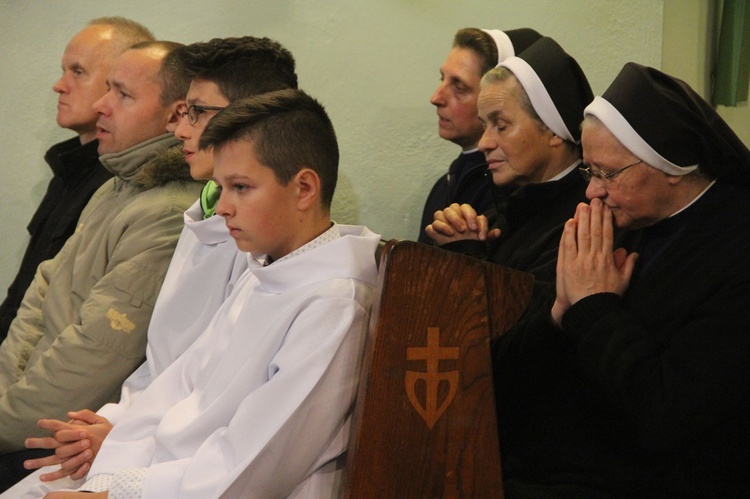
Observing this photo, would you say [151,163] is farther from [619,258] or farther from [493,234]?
[619,258]

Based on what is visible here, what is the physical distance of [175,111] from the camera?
387 centimetres

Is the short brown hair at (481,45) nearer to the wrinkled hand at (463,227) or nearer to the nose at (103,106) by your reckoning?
the wrinkled hand at (463,227)

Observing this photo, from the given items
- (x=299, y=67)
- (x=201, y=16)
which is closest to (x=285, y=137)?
(x=299, y=67)

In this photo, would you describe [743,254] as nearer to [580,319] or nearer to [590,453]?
[580,319]

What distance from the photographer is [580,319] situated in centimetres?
234

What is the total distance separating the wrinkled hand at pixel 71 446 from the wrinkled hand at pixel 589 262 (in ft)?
4.78

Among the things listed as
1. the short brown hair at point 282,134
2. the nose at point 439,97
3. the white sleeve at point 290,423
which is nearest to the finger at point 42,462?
the white sleeve at point 290,423

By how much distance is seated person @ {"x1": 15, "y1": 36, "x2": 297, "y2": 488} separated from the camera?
3156 mm

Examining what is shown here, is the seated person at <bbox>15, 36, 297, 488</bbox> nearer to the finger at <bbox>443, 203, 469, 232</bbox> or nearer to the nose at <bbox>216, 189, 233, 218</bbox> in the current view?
the nose at <bbox>216, 189, 233, 218</bbox>

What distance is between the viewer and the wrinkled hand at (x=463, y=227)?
10.4 ft

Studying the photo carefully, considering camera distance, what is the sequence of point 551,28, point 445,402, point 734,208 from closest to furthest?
point 445,402 < point 734,208 < point 551,28

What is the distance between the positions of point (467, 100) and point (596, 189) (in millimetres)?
1491

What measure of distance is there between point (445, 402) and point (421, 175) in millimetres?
2344

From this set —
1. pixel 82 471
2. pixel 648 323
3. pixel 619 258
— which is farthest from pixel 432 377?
pixel 82 471
